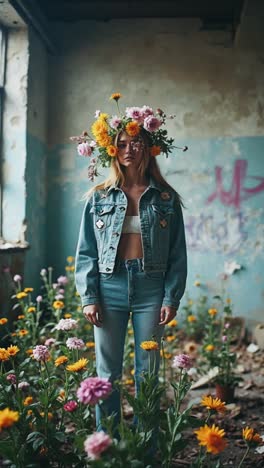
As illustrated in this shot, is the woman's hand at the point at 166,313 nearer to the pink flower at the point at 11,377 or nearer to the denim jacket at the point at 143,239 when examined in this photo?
the denim jacket at the point at 143,239

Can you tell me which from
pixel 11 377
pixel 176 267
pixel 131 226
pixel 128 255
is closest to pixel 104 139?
pixel 131 226

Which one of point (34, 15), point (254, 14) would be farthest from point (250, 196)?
point (34, 15)

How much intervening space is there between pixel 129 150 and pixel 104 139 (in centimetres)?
14

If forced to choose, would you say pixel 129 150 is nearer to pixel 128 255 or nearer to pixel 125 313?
pixel 128 255

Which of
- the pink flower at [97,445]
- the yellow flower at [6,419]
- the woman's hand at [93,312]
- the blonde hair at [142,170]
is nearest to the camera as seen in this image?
the pink flower at [97,445]

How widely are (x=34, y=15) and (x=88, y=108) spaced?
106cm

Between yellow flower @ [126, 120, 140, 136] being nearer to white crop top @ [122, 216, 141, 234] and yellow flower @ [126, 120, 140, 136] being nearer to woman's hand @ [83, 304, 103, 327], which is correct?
white crop top @ [122, 216, 141, 234]

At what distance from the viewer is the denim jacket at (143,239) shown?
1.91 m

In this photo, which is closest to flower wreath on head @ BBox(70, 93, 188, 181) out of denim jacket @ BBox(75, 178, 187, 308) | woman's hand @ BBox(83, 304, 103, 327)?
denim jacket @ BBox(75, 178, 187, 308)

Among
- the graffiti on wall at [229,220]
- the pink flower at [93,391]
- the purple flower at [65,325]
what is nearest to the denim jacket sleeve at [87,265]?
the purple flower at [65,325]

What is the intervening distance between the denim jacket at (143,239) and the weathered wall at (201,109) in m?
2.59

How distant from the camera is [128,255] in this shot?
192 cm

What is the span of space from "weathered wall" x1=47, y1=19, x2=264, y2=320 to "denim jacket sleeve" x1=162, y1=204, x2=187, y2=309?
8.40 feet

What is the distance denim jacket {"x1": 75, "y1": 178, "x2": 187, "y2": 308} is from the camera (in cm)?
191
